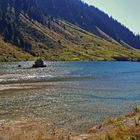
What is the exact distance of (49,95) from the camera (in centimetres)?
10006

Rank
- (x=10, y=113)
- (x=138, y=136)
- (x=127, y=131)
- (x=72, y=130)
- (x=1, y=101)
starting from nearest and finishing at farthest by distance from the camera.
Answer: (x=138, y=136) → (x=127, y=131) → (x=72, y=130) → (x=10, y=113) → (x=1, y=101)

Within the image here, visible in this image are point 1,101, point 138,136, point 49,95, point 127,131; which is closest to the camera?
point 138,136

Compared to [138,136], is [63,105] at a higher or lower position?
lower

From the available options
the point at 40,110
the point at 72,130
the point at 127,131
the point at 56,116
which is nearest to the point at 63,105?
the point at 40,110

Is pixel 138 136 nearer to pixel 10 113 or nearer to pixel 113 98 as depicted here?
pixel 10 113

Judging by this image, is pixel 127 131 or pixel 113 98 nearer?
pixel 127 131

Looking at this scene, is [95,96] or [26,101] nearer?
[26,101]

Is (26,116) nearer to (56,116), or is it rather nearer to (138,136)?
(56,116)

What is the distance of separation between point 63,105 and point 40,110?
8.59m

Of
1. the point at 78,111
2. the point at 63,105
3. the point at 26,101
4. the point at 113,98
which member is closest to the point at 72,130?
the point at 78,111

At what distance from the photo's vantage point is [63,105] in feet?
263

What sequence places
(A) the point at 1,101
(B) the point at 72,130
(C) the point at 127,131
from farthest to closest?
(A) the point at 1,101 → (B) the point at 72,130 → (C) the point at 127,131

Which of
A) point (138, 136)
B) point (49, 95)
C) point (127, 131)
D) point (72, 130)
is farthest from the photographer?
point (49, 95)

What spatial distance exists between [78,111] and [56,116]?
23.9 feet
